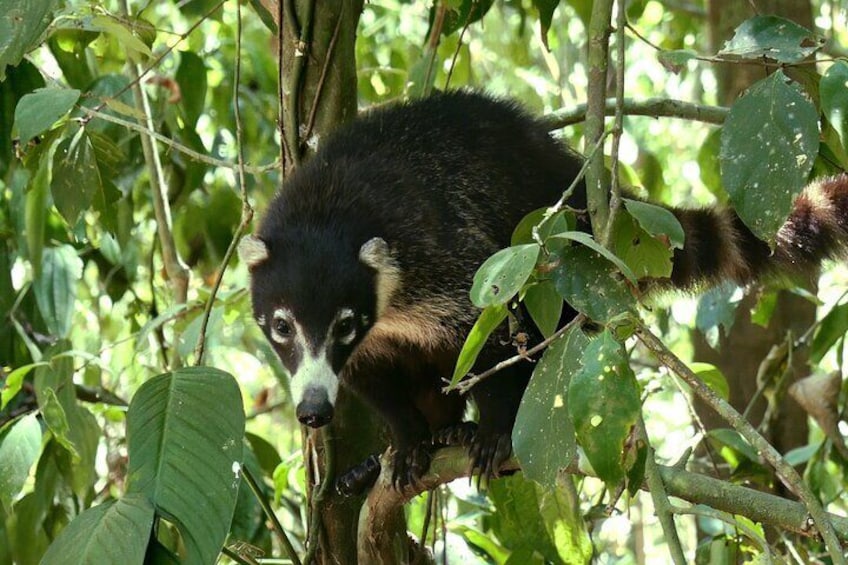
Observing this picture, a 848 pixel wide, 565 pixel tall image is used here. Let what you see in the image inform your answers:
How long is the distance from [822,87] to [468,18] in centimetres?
207

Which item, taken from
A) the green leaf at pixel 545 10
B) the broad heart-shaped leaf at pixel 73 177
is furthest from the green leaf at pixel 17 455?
the green leaf at pixel 545 10

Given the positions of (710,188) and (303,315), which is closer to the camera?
(303,315)

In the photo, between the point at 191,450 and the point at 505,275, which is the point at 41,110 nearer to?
the point at 191,450

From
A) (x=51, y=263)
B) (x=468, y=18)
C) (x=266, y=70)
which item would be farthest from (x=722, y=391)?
(x=266, y=70)

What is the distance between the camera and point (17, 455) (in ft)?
11.6

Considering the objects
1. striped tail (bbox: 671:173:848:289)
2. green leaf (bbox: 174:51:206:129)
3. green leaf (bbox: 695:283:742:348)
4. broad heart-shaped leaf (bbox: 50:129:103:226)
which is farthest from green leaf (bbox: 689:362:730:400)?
green leaf (bbox: 174:51:206:129)

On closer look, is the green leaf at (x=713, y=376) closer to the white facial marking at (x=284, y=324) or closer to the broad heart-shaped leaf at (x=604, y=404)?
the white facial marking at (x=284, y=324)

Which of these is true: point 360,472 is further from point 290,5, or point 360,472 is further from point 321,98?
point 290,5

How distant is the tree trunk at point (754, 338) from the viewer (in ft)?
19.8

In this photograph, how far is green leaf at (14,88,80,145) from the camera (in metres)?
3.07

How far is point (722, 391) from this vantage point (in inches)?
171

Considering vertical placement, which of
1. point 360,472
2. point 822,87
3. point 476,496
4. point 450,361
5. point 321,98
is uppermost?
point 822,87

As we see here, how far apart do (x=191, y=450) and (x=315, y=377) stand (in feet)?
3.73

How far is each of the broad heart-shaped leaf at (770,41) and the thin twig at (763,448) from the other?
0.80 m
